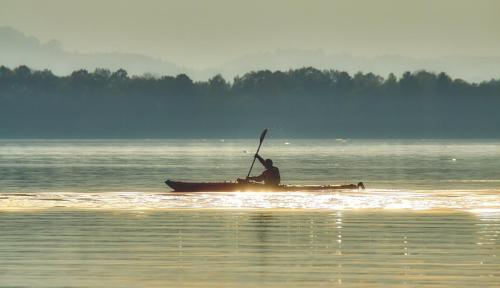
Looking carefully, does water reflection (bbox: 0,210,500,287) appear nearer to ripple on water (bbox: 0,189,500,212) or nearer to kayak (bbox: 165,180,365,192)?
ripple on water (bbox: 0,189,500,212)

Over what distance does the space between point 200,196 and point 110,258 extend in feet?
68.1

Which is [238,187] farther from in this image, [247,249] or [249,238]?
[247,249]

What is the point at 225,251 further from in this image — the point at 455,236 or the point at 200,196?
the point at 200,196

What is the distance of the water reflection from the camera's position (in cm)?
2314

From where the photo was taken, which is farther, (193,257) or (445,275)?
(193,257)

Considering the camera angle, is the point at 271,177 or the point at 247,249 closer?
the point at 247,249

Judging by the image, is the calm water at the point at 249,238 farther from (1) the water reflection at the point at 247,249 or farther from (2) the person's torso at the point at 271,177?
(2) the person's torso at the point at 271,177

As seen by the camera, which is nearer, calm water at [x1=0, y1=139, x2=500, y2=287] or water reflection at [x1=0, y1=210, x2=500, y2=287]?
water reflection at [x1=0, y1=210, x2=500, y2=287]

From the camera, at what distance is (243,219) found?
36469 mm

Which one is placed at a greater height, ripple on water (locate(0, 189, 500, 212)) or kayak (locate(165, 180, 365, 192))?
kayak (locate(165, 180, 365, 192))

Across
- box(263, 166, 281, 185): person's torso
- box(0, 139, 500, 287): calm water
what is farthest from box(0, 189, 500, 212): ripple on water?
box(263, 166, 281, 185): person's torso

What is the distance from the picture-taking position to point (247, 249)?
2803 centimetres

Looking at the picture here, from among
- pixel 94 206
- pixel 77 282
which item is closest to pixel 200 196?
pixel 94 206

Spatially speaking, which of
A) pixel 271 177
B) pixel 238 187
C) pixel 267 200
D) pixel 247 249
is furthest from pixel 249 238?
pixel 238 187
